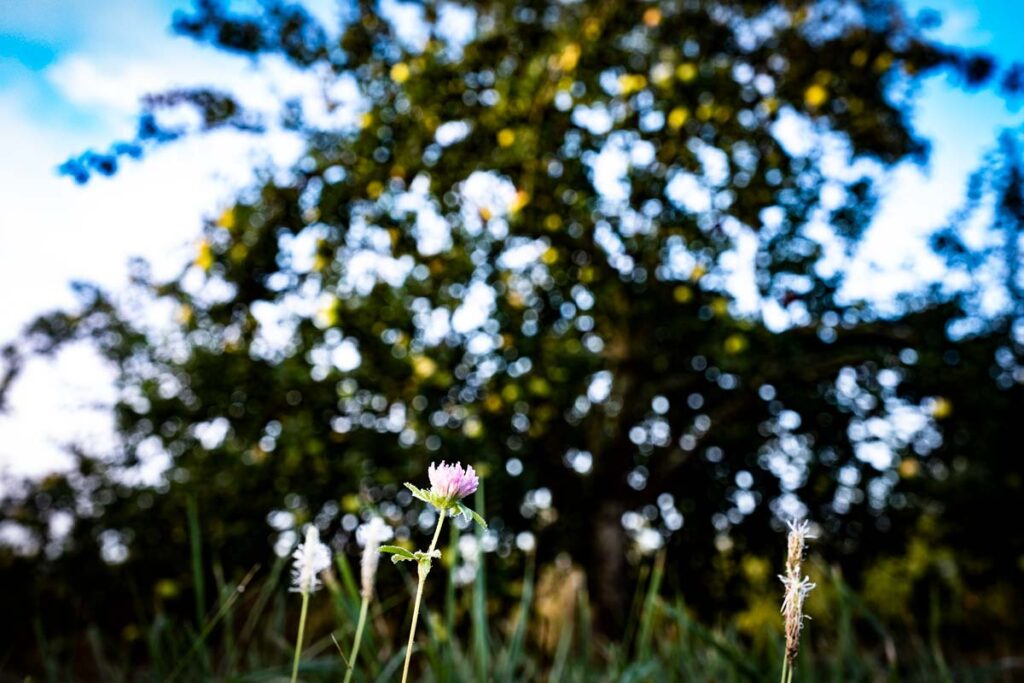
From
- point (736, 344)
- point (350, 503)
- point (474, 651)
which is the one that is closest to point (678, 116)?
point (736, 344)

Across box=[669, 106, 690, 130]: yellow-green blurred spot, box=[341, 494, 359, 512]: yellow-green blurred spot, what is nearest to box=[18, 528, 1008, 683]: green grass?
box=[341, 494, 359, 512]: yellow-green blurred spot

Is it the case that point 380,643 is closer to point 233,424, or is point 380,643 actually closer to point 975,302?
point 233,424

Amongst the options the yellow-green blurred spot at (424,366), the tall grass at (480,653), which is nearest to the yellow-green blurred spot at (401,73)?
the yellow-green blurred spot at (424,366)

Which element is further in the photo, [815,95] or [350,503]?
[815,95]

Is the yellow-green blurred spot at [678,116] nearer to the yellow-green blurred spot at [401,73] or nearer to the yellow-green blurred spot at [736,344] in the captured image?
the yellow-green blurred spot at [736,344]

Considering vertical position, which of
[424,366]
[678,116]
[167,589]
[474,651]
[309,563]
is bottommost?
[167,589]

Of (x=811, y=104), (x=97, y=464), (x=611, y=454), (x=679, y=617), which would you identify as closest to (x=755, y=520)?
(x=611, y=454)

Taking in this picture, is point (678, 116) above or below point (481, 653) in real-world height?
above

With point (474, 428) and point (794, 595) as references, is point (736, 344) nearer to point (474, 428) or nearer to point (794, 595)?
point (474, 428)

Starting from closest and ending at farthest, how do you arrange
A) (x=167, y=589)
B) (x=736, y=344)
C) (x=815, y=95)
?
1. (x=736, y=344)
2. (x=167, y=589)
3. (x=815, y=95)

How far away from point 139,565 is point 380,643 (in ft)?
12.2

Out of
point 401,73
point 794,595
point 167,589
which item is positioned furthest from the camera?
point 167,589

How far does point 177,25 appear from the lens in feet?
13.8

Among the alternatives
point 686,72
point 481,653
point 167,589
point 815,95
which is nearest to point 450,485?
point 481,653
